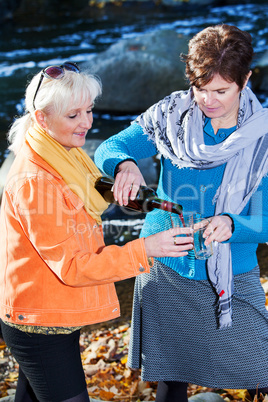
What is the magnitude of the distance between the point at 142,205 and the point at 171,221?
222 millimetres

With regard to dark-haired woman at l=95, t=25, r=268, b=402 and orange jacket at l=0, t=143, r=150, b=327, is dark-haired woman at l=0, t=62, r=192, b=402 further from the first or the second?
dark-haired woman at l=95, t=25, r=268, b=402

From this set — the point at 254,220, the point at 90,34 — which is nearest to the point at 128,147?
the point at 254,220

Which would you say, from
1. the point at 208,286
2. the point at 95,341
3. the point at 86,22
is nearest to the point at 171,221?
the point at 208,286

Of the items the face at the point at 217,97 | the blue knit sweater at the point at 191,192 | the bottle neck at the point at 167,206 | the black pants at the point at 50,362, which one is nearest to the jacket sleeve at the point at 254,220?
the blue knit sweater at the point at 191,192

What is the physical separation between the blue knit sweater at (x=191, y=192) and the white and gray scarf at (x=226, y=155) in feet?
0.17

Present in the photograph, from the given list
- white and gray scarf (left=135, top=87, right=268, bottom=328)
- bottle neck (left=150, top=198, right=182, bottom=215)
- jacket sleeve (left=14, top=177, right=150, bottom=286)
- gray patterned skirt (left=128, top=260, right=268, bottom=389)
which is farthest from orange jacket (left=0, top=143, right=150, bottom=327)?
white and gray scarf (left=135, top=87, right=268, bottom=328)

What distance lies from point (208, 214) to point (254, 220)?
11.0 inches

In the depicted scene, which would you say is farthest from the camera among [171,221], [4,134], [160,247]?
[4,134]

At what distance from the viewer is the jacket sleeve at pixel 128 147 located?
293 centimetres

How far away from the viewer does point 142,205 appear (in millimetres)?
2723

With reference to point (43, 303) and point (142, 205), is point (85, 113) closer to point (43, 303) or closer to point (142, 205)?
point (142, 205)

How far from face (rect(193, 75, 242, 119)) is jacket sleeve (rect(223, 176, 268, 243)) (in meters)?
0.42

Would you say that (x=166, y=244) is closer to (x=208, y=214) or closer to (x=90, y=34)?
(x=208, y=214)

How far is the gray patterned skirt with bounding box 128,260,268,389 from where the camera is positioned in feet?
9.36
